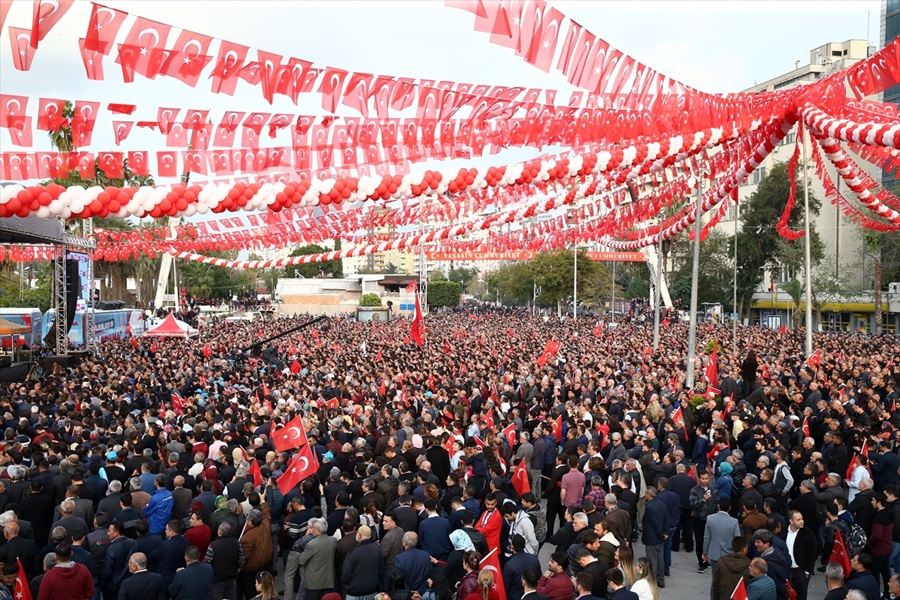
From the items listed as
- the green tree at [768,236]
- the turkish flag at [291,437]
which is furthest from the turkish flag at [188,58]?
the green tree at [768,236]

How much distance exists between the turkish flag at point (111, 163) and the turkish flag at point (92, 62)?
1.81 meters

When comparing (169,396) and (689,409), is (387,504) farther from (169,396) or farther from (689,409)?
(169,396)

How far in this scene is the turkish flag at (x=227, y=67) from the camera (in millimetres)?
8977

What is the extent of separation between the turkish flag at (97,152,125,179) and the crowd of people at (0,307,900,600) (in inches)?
144

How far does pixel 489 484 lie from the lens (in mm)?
10141

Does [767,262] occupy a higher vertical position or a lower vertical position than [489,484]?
higher

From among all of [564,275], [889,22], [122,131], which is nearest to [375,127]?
[122,131]

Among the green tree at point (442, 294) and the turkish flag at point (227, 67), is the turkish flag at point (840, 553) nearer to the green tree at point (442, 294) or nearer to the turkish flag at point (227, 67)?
the turkish flag at point (227, 67)

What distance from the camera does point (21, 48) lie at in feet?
25.9

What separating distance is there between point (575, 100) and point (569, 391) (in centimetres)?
803

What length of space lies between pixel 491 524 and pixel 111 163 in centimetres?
666

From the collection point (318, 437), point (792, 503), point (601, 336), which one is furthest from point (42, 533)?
point (601, 336)

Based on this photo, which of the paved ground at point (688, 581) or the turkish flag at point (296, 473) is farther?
the paved ground at point (688, 581)

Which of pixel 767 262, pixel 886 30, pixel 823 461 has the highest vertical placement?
pixel 886 30
